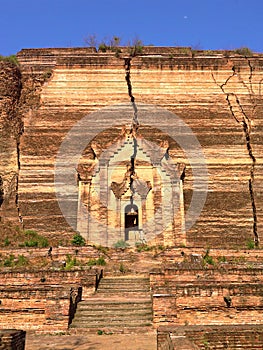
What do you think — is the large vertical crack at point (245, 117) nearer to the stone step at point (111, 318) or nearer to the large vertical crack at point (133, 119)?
the large vertical crack at point (133, 119)

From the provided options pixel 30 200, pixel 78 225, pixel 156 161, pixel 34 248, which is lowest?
pixel 34 248

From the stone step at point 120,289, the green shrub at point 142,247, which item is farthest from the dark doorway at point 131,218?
the stone step at point 120,289

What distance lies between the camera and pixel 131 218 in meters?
17.7

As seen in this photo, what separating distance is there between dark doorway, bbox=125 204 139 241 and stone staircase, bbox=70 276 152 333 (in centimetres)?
638

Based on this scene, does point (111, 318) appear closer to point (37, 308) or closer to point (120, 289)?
point (37, 308)

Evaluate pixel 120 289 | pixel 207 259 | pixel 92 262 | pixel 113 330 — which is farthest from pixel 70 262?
pixel 113 330

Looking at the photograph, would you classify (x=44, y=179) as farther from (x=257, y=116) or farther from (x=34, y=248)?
(x=257, y=116)

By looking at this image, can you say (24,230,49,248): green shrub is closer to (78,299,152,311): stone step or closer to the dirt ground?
(78,299,152,311): stone step

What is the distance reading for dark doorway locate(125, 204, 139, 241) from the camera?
55.7 feet

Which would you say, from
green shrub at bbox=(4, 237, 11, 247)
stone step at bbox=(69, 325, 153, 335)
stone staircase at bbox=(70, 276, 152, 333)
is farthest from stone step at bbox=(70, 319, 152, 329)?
green shrub at bbox=(4, 237, 11, 247)

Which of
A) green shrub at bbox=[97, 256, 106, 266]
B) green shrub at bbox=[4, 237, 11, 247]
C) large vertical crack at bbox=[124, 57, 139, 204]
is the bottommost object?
green shrub at bbox=[97, 256, 106, 266]

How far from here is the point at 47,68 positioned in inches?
816

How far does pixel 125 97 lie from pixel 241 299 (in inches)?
516

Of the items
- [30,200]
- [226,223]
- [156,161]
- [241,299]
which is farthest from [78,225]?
[241,299]
